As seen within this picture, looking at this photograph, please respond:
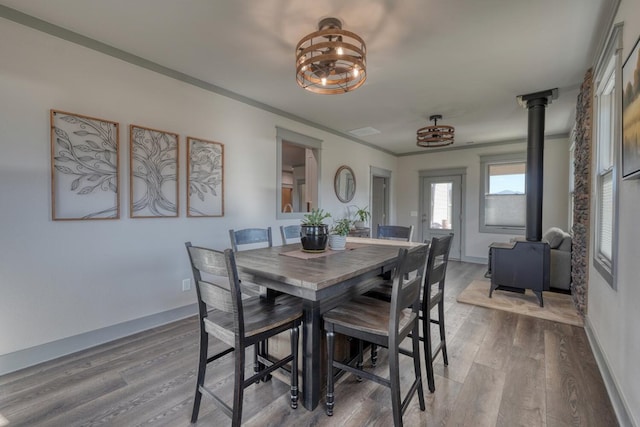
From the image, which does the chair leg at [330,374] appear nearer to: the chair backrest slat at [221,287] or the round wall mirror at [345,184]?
the chair backrest slat at [221,287]

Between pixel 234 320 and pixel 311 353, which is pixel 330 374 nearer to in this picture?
pixel 311 353

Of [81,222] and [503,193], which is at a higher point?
[503,193]

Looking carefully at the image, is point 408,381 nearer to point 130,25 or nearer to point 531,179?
point 531,179

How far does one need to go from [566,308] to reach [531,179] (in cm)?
157

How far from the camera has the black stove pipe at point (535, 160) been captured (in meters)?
3.54

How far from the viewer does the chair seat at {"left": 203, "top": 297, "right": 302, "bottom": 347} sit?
1461 millimetres

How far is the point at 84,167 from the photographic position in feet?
7.81

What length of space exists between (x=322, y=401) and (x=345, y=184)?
4154 mm

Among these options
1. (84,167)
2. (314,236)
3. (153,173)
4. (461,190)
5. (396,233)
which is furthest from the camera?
(461,190)

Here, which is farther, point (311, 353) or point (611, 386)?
point (611, 386)

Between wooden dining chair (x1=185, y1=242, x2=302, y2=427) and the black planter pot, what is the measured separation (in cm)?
51

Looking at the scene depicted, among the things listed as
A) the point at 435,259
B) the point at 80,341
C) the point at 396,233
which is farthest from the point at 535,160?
the point at 80,341

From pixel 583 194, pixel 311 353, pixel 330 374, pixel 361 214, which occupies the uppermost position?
pixel 583 194

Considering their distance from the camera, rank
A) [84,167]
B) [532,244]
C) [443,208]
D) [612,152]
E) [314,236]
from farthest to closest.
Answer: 1. [443,208]
2. [532,244]
3. [84,167]
4. [612,152]
5. [314,236]
